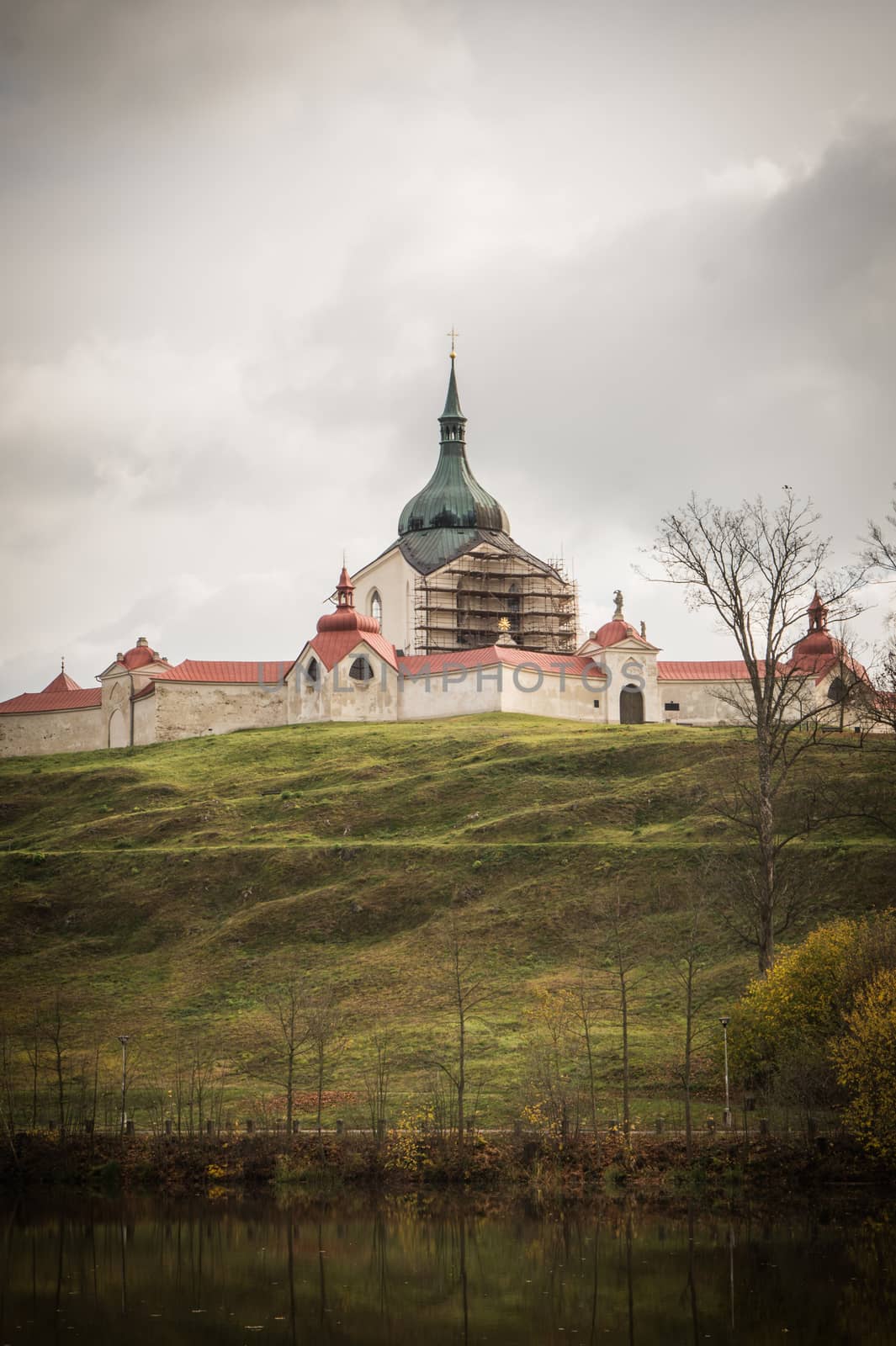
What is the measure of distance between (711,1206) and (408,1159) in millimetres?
6759

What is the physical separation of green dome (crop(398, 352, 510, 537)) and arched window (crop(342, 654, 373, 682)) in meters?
15.0

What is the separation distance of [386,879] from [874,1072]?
83.0 ft

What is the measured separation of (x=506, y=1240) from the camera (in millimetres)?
30938

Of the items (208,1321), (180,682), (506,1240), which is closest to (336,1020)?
(506,1240)

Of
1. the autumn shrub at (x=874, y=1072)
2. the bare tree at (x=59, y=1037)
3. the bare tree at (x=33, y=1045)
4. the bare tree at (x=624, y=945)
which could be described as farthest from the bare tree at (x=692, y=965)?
the bare tree at (x=33, y=1045)

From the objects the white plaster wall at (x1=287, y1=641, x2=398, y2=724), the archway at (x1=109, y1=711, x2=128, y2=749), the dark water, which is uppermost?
the white plaster wall at (x1=287, y1=641, x2=398, y2=724)

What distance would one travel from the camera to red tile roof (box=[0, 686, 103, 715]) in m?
84.9

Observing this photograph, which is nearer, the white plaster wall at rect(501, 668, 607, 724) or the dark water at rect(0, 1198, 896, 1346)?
the dark water at rect(0, 1198, 896, 1346)

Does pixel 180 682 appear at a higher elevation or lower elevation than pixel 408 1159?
higher

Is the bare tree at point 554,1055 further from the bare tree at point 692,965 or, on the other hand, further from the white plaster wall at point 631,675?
the white plaster wall at point 631,675

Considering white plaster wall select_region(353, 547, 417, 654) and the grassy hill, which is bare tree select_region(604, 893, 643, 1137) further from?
white plaster wall select_region(353, 547, 417, 654)

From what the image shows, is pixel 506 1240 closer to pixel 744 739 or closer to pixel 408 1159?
pixel 408 1159

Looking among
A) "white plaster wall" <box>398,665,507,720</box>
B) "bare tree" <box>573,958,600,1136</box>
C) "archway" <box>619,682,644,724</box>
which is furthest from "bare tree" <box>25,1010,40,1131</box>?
"archway" <box>619,682,644,724</box>

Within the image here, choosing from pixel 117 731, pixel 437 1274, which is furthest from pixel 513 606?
pixel 437 1274
